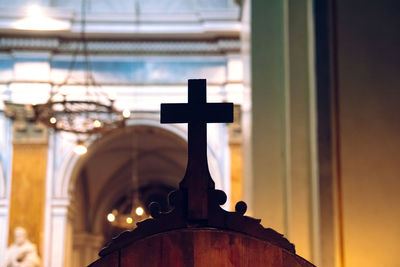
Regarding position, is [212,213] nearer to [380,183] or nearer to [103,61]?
[380,183]

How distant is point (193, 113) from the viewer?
313cm

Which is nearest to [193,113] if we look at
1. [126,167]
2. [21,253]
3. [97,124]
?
[97,124]

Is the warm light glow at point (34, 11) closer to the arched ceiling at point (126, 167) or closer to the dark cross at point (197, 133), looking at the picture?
the arched ceiling at point (126, 167)

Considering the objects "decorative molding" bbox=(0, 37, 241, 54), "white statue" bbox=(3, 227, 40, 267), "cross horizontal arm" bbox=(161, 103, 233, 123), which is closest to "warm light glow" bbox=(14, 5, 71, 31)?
"decorative molding" bbox=(0, 37, 241, 54)

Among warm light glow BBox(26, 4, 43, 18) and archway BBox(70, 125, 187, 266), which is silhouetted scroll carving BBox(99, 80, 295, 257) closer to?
warm light glow BBox(26, 4, 43, 18)

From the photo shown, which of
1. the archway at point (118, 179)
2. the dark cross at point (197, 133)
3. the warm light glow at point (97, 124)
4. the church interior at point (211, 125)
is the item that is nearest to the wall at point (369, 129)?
the church interior at point (211, 125)

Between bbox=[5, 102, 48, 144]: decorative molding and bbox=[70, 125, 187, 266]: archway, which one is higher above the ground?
bbox=[70, 125, 187, 266]: archway

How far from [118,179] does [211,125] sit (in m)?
6.49

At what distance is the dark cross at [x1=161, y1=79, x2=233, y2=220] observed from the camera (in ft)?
9.61

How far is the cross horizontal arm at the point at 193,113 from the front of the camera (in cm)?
312

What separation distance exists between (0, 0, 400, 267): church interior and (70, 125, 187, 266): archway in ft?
0.19

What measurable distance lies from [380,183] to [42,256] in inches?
515

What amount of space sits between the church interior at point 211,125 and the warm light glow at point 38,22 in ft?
0.11

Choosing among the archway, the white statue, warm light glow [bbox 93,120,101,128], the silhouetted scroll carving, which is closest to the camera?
the silhouetted scroll carving
